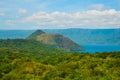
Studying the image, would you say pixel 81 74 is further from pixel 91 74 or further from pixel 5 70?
pixel 5 70

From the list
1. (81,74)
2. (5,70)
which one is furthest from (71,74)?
(5,70)

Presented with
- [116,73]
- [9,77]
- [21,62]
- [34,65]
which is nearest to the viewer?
[116,73]

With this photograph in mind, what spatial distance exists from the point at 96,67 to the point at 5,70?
3551 centimetres

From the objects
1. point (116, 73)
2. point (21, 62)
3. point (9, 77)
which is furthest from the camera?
point (21, 62)

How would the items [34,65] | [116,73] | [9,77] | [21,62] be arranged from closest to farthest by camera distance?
1. [116,73]
2. [9,77]
3. [34,65]
4. [21,62]

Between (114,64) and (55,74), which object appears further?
(114,64)

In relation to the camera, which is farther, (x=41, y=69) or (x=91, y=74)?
(x=41, y=69)

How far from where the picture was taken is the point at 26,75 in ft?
291

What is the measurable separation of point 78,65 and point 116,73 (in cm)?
2143

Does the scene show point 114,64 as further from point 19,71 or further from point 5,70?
point 5,70

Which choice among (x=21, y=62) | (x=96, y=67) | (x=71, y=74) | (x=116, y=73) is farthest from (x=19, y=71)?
(x=116, y=73)

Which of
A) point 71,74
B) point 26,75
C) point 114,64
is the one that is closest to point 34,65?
point 26,75

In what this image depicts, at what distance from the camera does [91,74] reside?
87.5m

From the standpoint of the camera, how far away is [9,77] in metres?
90.8
